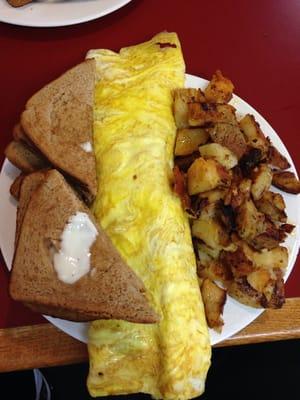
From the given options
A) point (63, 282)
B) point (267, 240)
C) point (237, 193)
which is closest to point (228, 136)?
point (237, 193)

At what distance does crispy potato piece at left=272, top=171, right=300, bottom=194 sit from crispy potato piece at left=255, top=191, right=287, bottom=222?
0.10m

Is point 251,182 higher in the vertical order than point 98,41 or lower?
lower

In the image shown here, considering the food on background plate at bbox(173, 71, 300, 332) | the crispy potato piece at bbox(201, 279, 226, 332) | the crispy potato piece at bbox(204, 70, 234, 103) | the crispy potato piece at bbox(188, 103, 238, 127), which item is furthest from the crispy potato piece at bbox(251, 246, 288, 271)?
the crispy potato piece at bbox(204, 70, 234, 103)

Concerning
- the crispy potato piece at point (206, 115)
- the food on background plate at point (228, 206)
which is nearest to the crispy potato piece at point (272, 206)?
the food on background plate at point (228, 206)

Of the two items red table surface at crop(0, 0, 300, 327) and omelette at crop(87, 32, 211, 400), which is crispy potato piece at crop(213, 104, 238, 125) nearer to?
omelette at crop(87, 32, 211, 400)

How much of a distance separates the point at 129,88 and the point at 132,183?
1.02 feet

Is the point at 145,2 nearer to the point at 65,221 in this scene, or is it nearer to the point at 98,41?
the point at 98,41

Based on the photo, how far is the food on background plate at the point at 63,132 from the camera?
140 centimetres

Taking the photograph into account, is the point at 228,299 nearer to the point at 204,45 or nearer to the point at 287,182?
the point at 287,182

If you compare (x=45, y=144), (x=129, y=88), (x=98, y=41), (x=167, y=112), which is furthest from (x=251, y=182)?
(x=98, y=41)

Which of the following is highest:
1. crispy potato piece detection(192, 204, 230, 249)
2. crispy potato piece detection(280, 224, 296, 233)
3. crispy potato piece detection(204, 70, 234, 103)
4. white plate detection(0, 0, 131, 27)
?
white plate detection(0, 0, 131, 27)

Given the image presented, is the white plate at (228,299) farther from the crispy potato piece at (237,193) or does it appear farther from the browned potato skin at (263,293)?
the crispy potato piece at (237,193)

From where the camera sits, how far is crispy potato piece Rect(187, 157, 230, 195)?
4.43 feet

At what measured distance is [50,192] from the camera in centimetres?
131
